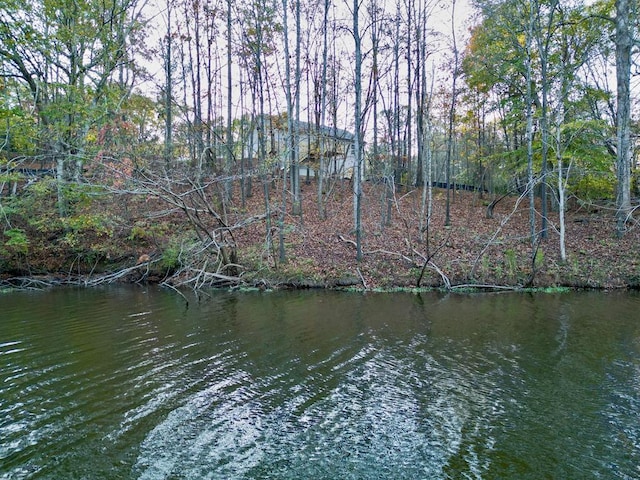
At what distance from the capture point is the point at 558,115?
55.4ft

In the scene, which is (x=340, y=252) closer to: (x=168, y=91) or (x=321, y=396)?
(x=321, y=396)

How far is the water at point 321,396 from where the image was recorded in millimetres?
3916

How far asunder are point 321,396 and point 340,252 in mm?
12511

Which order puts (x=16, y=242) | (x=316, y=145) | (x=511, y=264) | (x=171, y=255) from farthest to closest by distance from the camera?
(x=316, y=145), (x=171, y=255), (x=16, y=242), (x=511, y=264)

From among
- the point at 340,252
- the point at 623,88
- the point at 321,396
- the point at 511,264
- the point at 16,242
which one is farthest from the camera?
the point at 340,252

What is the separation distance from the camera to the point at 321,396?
5.50 m

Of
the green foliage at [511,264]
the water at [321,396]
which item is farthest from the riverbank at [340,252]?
the water at [321,396]

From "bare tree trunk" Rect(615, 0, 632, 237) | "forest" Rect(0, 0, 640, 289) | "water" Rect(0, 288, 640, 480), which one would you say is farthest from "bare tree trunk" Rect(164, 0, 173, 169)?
"bare tree trunk" Rect(615, 0, 632, 237)

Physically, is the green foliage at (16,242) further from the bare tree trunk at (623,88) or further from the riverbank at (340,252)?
the bare tree trunk at (623,88)

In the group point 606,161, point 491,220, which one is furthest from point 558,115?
point 491,220

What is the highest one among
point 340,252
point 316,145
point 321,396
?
point 316,145

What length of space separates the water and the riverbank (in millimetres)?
5049

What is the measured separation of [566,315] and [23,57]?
72.6 feet

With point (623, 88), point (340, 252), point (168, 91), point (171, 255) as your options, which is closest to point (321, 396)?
point (340, 252)
